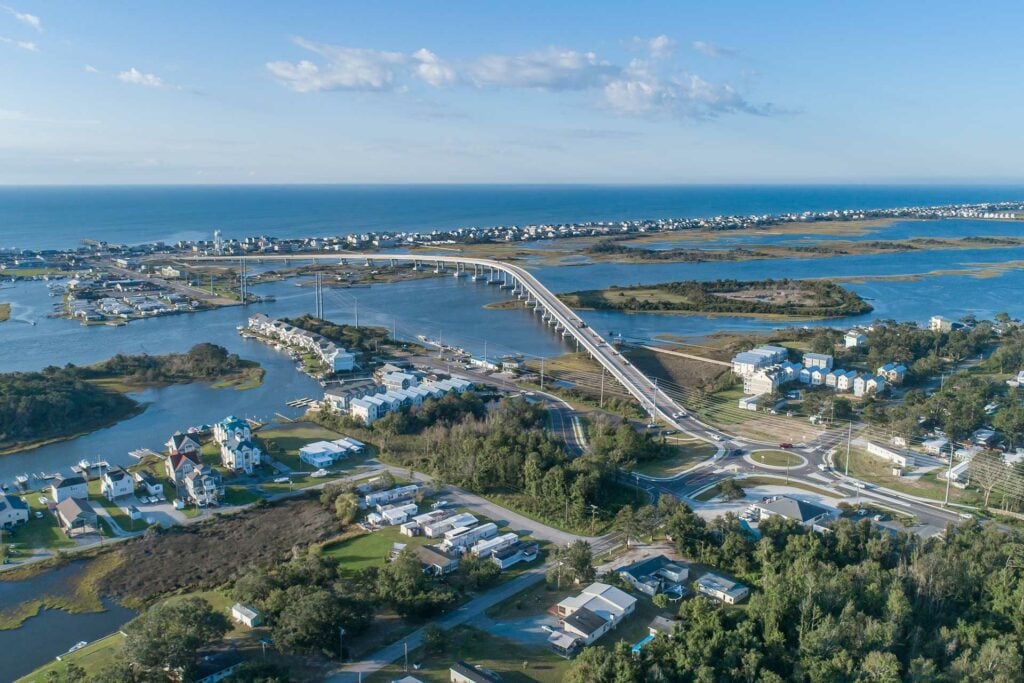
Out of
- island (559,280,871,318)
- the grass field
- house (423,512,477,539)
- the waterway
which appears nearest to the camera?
the waterway

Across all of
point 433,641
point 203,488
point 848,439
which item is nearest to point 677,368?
point 848,439

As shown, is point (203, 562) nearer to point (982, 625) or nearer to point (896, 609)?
point (896, 609)

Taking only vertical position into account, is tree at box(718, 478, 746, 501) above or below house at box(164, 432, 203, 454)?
below

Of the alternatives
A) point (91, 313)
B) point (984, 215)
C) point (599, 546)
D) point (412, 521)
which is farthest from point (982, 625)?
point (984, 215)

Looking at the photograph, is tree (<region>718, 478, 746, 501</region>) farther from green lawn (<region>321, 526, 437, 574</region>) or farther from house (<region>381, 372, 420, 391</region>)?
house (<region>381, 372, 420, 391</region>)

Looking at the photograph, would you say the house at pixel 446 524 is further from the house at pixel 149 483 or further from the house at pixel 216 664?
the house at pixel 149 483

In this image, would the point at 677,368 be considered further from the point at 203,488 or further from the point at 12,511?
the point at 12,511

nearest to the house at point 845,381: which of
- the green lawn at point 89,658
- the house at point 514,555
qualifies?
the house at point 514,555

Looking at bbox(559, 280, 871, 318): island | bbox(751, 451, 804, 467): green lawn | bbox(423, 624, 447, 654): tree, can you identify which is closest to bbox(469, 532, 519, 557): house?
bbox(423, 624, 447, 654): tree
